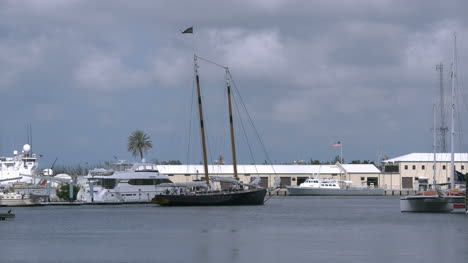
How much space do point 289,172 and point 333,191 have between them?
13373 millimetres

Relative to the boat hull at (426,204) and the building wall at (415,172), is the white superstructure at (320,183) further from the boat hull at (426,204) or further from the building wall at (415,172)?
the boat hull at (426,204)

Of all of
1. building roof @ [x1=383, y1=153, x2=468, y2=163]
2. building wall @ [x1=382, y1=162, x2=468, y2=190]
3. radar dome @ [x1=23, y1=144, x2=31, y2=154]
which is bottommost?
building wall @ [x1=382, y1=162, x2=468, y2=190]

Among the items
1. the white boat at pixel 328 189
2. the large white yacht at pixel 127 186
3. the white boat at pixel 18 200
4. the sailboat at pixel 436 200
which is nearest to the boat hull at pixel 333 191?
the white boat at pixel 328 189

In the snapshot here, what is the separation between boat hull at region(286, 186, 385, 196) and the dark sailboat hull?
50.0 metres

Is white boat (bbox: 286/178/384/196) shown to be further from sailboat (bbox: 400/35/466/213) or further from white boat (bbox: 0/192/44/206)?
sailboat (bbox: 400/35/466/213)

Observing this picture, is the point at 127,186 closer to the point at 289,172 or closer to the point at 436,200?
the point at 436,200

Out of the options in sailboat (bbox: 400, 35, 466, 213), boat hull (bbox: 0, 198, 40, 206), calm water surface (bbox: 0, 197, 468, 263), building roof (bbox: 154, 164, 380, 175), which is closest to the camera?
calm water surface (bbox: 0, 197, 468, 263)

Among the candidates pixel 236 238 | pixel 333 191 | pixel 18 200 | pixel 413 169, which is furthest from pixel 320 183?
pixel 236 238

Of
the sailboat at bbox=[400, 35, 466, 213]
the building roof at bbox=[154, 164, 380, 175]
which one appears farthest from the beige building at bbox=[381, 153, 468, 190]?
the sailboat at bbox=[400, 35, 466, 213]

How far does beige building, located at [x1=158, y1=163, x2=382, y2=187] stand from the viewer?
169 metres

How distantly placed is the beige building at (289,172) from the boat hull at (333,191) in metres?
6.17

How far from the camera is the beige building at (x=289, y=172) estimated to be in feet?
553

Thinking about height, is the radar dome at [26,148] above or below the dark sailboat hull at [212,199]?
above

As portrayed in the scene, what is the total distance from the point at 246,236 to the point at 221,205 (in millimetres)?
49251
